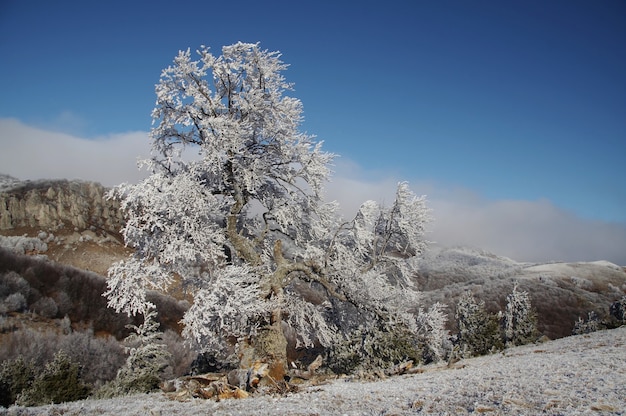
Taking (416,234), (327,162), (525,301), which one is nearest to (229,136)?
(327,162)

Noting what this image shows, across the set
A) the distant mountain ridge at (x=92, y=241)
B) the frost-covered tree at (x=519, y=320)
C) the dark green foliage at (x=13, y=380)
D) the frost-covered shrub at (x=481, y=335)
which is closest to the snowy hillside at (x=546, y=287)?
the distant mountain ridge at (x=92, y=241)

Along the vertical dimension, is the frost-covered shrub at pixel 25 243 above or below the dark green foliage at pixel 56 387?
above

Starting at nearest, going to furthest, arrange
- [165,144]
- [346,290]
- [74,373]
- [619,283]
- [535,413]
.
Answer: [535,413] < [74,373] < [165,144] < [346,290] < [619,283]

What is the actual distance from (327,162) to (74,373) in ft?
27.0

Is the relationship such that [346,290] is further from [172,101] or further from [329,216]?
[172,101]

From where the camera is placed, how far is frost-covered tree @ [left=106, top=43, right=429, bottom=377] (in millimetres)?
9797

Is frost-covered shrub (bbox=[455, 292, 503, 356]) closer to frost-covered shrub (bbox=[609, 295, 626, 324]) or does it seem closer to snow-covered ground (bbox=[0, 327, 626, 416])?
snow-covered ground (bbox=[0, 327, 626, 416])

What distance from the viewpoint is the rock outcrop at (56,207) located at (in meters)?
46.8

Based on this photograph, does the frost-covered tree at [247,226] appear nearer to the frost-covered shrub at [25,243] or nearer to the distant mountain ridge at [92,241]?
the distant mountain ridge at [92,241]

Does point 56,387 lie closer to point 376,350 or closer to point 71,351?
point 71,351

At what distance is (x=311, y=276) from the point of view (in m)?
11.7

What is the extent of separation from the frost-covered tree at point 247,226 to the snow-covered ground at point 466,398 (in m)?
2.51

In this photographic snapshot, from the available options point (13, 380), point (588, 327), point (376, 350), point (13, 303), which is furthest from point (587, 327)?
point (13, 303)

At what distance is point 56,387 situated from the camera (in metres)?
9.66
